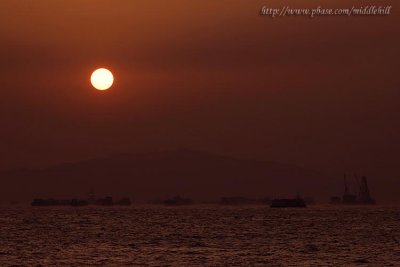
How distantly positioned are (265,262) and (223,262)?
475 centimetres

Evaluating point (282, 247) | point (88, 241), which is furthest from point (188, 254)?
point (88, 241)

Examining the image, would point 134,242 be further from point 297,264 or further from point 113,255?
point 297,264

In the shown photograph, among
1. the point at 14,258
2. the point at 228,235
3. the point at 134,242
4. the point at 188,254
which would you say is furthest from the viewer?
the point at 228,235

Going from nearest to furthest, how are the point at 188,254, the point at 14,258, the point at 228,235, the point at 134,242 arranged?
the point at 14,258
the point at 188,254
the point at 134,242
the point at 228,235

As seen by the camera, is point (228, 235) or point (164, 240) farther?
point (228, 235)

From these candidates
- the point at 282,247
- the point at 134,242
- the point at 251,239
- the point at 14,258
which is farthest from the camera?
the point at 251,239

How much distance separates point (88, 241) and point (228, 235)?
29.1m

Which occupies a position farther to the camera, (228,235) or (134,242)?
(228,235)

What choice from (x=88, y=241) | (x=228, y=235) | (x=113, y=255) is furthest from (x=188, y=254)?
(x=228, y=235)

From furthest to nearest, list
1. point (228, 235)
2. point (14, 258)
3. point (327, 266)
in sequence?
point (228, 235) < point (14, 258) < point (327, 266)

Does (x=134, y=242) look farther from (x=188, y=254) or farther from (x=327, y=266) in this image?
(x=327, y=266)

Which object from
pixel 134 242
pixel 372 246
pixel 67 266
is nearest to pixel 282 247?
pixel 372 246

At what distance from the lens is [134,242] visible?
131m

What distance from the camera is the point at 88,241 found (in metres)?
134
